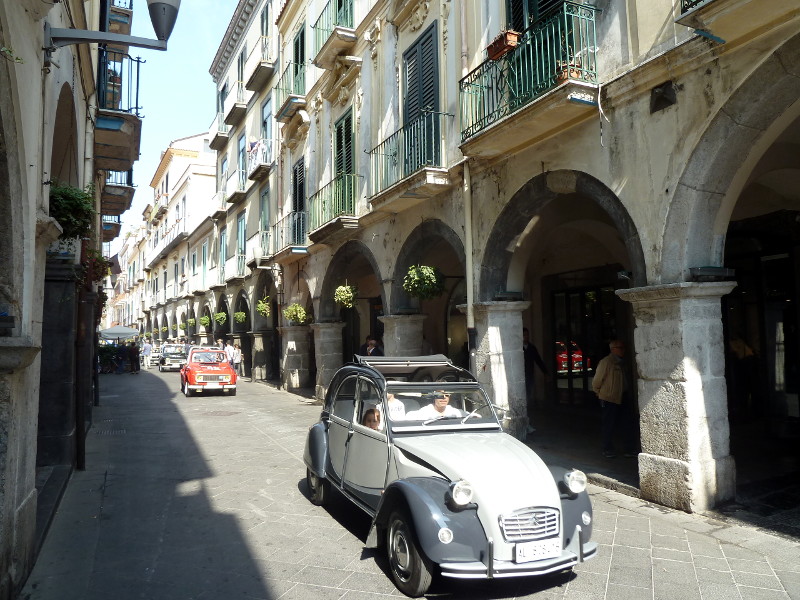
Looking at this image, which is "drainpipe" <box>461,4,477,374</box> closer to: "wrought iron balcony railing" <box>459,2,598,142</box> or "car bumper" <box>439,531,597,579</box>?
"wrought iron balcony railing" <box>459,2,598,142</box>

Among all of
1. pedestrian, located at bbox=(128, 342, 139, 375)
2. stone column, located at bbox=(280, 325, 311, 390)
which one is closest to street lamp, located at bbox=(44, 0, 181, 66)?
stone column, located at bbox=(280, 325, 311, 390)

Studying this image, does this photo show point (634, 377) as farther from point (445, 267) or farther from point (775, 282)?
point (445, 267)

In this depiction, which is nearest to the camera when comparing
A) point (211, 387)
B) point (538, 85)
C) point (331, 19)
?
point (538, 85)

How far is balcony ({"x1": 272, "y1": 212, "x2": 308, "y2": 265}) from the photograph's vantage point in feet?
56.6

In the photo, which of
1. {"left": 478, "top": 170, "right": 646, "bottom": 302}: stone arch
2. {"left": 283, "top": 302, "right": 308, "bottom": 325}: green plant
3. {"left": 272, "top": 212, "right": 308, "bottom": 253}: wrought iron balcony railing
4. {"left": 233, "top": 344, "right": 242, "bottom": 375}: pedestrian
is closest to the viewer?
{"left": 478, "top": 170, "right": 646, "bottom": 302}: stone arch

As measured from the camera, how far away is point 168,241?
135 ft

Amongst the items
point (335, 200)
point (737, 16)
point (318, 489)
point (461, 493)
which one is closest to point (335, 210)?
point (335, 200)

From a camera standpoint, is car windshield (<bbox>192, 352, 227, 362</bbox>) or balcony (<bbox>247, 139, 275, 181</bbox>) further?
balcony (<bbox>247, 139, 275, 181</bbox>)

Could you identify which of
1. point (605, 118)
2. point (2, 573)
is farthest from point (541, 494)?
point (605, 118)

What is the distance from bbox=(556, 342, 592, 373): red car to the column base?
22.1 ft

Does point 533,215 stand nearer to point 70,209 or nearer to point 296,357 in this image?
point 70,209

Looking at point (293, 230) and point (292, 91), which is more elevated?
point (292, 91)

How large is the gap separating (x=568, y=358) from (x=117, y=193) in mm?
12247

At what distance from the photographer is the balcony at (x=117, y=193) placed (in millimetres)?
15828
